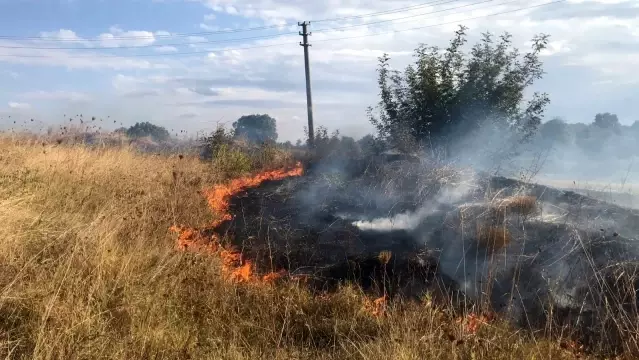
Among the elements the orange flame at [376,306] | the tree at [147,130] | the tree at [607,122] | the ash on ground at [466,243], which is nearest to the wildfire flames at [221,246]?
the ash on ground at [466,243]

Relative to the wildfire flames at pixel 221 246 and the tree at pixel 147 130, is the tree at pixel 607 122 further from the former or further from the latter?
the tree at pixel 147 130

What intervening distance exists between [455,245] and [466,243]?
5.7 inches

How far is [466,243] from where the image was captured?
694cm

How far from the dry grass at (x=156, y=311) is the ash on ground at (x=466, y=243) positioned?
2.76 ft

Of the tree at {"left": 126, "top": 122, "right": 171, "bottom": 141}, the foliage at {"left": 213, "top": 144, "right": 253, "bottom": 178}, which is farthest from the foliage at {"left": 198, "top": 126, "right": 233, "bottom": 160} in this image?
the tree at {"left": 126, "top": 122, "right": 171, "bottom": 141}

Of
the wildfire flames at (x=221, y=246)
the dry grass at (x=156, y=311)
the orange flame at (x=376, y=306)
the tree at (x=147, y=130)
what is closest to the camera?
the dry grass at (x=156, y=311)

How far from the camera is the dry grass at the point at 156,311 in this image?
11.7 ft

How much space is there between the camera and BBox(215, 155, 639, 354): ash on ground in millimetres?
5363

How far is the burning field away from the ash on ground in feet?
0.06

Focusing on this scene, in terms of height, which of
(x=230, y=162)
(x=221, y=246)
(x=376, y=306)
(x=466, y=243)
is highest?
(x=230, y=162)

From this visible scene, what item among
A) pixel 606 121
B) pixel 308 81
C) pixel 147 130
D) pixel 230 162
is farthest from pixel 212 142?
pixel 147 130

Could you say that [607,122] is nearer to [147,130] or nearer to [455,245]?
[455,245]

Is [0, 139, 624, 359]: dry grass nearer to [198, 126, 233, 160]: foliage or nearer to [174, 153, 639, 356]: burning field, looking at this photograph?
[174, 153, 639, 356]: burning field

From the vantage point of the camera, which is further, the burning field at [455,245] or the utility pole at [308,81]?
the utility pole at [308,81]
